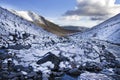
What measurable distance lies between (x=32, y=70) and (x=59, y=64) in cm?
351

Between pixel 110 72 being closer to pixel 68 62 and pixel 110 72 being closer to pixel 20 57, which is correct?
pixel 68 62

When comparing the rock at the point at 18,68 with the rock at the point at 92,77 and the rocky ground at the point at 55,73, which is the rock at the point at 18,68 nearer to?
the rocky ground at the point at 55,73

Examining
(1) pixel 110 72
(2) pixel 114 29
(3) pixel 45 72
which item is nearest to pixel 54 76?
(3) pixel 45 72

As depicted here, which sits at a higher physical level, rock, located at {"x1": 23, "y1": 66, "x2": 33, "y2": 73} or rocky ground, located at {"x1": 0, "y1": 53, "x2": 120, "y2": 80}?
rock, located at {"x1": 23, "y1": 66, "x2": 33, "y2": 73}

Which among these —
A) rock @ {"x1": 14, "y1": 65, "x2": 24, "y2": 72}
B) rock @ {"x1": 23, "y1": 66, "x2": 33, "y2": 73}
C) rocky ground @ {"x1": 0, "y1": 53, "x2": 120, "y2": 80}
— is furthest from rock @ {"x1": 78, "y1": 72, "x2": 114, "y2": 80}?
rock @ {"x1": 14, "y1": 65, "x2": 24, "y2": 72}

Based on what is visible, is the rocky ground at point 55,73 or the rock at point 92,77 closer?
the rocky ground at point 55,73

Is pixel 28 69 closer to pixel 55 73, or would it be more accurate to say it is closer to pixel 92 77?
pixel 55 73

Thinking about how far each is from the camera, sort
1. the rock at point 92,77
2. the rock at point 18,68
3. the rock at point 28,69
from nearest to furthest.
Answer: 1. the rock at point 92,77
2. the rock at point 28,69
3. the rock at point 18,68

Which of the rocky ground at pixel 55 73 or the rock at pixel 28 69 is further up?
the rock at pixel 28 69

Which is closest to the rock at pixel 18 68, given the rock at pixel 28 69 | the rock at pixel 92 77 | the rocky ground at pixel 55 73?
the rocky ground at pixel 55 73

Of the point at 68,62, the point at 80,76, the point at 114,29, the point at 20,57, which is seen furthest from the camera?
the point at 114,29

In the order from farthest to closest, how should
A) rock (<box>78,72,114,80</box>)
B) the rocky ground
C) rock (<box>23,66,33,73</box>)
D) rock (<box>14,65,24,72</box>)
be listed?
1. rock (<box>14,65,24,72</box>)
2. rock (<box>23,66,33,73</box>)
3. rock (<box>78,72,114,80</box>)
4. the rocky ground

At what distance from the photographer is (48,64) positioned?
29.6 meters

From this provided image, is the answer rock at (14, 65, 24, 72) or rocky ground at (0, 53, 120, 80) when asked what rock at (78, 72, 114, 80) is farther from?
rock at (14, 65, 24, 72)
